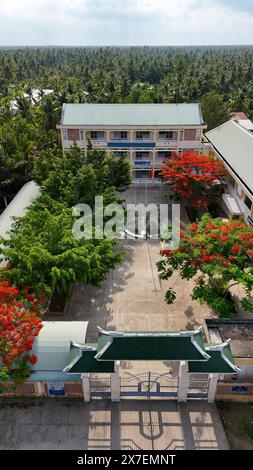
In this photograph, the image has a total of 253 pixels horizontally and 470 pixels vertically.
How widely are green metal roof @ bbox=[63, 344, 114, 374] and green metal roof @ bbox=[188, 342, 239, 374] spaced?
3.88 m

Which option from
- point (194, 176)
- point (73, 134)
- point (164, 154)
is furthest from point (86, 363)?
point (164, 154)

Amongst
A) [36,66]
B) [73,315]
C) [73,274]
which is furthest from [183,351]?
[36,66]

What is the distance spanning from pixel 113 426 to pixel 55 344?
4.65 m

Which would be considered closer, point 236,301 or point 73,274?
point 73,274

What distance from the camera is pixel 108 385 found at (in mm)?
18000

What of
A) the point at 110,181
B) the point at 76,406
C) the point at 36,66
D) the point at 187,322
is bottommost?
the point at 76,406

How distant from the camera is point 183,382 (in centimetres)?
1684

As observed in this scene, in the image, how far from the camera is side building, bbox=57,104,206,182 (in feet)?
132

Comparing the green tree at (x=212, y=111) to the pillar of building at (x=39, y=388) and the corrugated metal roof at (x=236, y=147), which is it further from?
the pillar of building at (x=39, y=388)

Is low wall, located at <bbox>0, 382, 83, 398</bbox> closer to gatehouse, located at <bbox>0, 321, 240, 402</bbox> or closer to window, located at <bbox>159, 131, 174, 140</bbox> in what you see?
gatehouse, located at <bbox>0, 321, 240, 402</bbox>

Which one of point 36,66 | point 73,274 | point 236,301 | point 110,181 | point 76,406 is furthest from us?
point 36,66

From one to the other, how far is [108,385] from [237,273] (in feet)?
29.4

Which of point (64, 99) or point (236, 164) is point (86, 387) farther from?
point (64, 99)
